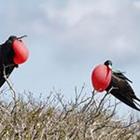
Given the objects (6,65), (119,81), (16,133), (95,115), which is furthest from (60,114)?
(119,81)

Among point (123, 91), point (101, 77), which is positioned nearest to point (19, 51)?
point (101, 77)

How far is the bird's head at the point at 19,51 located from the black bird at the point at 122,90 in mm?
1305

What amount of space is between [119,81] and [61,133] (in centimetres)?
222

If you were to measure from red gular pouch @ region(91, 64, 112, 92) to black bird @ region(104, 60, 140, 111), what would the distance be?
348mm

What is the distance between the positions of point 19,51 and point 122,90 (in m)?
1.65

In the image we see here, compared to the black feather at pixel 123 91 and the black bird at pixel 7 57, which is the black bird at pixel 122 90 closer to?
the black feather at pixel 123 91

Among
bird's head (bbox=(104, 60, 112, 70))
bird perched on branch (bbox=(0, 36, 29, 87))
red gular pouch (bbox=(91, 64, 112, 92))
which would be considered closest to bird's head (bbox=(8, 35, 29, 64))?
bird perched on branch (bbox=(0, 36, 29, 87))

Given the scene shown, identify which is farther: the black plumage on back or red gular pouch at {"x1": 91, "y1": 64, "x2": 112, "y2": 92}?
the black plumage on back

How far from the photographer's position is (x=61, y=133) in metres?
5.34

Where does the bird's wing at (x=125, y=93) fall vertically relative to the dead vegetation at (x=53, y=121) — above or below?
above

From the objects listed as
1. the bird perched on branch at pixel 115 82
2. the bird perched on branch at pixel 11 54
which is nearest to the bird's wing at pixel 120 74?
the bird perched on branch at pixel 115 82

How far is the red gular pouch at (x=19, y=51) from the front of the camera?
21.1 ft

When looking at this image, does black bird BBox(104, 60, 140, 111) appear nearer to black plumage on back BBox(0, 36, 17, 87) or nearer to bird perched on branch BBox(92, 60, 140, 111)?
bird perched on branch BBox(92, 60, 140, 111)

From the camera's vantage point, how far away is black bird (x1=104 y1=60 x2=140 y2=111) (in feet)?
24.3
